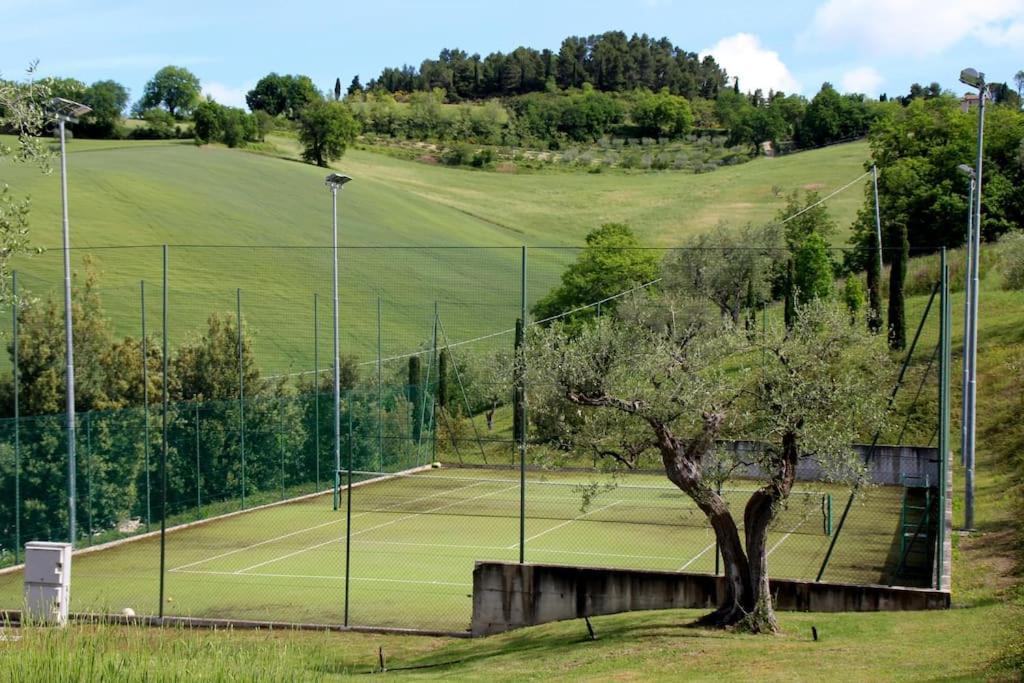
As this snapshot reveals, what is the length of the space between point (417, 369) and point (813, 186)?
202ft

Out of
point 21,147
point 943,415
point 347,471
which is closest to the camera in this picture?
point 21,147

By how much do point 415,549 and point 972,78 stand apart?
11.9 meters

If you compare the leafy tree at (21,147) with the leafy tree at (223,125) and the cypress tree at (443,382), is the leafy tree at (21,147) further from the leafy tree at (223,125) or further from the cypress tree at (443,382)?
the leafy tree at (223,125)

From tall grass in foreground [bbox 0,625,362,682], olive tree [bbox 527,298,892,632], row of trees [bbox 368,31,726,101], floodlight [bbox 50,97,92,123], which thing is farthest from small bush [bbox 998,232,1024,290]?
row of trees [bbox 368,31,726,101]

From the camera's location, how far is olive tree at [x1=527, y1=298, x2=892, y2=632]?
37.9 ft

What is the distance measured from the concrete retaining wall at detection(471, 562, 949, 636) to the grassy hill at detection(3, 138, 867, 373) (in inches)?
191

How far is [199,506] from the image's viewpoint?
23.8m

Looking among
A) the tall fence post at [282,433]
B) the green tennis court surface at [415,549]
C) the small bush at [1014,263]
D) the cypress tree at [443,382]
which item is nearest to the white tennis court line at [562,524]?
the green tennis court surface at [415,549]

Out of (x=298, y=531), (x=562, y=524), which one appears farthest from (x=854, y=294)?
(x=298, y=531)

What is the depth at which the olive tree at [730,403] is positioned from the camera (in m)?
11.6

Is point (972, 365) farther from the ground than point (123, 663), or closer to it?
farther from the ground

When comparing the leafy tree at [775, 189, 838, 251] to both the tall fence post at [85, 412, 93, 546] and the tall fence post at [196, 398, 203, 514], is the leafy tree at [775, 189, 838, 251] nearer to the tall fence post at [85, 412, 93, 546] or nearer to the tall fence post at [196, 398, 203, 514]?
the tall fence post at [196, 398, 203, 514]

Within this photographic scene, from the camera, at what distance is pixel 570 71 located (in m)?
180

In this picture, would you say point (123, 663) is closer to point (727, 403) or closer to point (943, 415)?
point (727, 403)
